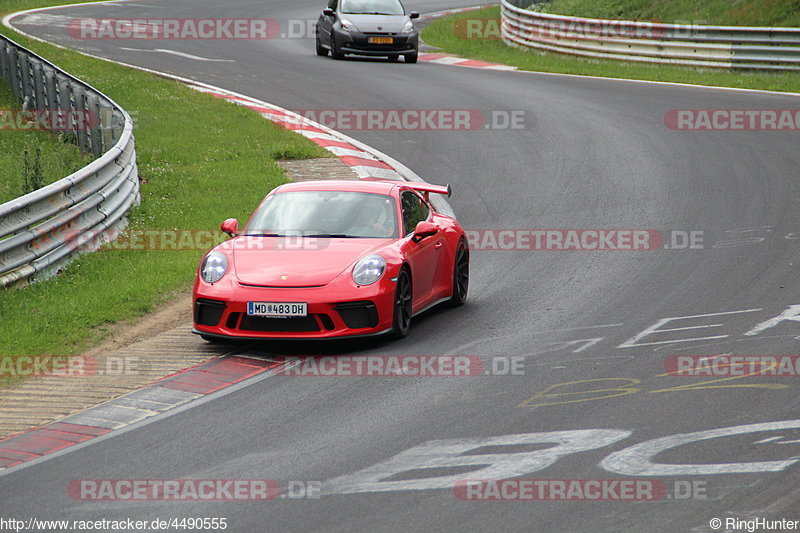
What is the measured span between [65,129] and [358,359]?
11216 millimetres

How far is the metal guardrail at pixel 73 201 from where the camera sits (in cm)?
1120

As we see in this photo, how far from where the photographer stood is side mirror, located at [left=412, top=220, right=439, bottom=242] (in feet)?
35.0

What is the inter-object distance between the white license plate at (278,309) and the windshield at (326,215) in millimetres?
1212

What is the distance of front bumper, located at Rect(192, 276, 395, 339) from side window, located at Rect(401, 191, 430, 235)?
1.36 metres

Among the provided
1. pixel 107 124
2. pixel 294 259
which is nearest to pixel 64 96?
pixel 107 124

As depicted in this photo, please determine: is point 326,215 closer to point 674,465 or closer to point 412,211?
point 412,211

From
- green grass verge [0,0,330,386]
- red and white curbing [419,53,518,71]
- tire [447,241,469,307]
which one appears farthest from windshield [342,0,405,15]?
tire [447,241,469,307]

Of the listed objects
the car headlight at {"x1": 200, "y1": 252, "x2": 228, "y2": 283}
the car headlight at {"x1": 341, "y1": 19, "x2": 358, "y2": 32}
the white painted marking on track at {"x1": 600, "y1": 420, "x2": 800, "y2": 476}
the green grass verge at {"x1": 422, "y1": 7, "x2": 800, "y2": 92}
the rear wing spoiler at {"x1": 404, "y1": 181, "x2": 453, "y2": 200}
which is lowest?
the white painted marking on track at {"x1": 600, "y1": 420, "x2": 800, "y2": 476}

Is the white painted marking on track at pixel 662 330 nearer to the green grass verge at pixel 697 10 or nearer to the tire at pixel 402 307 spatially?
the tire at pixel 402 307

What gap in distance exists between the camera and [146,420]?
796 cm

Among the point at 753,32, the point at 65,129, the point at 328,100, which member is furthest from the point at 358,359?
the point at 753,32

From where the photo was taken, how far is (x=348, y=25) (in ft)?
95.2

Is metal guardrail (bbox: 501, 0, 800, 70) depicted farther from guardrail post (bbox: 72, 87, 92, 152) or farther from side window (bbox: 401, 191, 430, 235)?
side window (bbox: 401, 191, 430, 235)

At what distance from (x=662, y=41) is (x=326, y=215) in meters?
19.1
